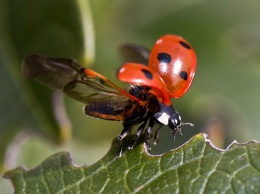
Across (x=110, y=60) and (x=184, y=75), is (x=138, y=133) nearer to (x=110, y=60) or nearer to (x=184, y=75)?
(x=184, y=75)

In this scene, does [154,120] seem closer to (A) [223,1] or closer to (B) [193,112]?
(B) [193,112]

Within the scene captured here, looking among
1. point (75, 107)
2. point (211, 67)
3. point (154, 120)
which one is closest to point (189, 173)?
point (154, 120)

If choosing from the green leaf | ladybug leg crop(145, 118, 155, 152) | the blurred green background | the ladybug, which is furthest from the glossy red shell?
the blurred green background

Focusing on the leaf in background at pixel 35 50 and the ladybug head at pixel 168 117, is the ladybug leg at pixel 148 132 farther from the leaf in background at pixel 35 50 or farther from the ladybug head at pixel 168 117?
the leaf in background at pixel 35 50

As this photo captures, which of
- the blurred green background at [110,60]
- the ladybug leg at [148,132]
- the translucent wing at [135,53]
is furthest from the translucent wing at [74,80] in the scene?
the blurred green background at [110,60]

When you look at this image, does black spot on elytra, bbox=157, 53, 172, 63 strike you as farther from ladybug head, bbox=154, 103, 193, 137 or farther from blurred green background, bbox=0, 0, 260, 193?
blurred green background, bbox=0, 0, 260, 193

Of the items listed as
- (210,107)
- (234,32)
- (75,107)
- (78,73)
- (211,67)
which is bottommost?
(78,73)
